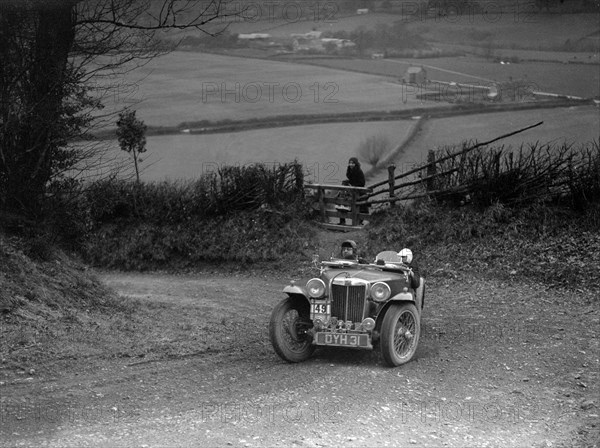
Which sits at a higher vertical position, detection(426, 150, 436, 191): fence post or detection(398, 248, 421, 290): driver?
detection(426, 150, 436, 191): fence post

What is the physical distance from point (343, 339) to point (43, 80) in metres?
6.41

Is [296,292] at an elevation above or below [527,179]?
below

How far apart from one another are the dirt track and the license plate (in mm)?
329

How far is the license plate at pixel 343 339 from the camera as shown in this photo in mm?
11695

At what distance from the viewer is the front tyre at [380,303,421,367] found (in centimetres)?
1177

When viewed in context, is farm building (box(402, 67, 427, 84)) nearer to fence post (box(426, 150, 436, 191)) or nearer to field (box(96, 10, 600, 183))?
field (box(96, 10, 600, 183))

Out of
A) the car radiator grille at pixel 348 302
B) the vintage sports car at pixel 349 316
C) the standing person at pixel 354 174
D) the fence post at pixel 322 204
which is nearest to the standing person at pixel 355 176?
the standing person at pixel 354 174

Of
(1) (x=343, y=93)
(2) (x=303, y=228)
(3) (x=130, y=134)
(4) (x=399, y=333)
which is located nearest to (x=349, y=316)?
(4) (x=399, y=333)

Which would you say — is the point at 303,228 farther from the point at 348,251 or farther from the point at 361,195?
the point at 348,251

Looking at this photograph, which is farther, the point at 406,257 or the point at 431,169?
the point at 431,169

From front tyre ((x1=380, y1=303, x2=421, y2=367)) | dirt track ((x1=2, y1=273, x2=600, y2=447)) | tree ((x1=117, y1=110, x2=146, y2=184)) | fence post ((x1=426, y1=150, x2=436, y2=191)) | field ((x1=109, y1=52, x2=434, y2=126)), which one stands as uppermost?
field ((x1=109, y1=52, x2=434, y2=126))

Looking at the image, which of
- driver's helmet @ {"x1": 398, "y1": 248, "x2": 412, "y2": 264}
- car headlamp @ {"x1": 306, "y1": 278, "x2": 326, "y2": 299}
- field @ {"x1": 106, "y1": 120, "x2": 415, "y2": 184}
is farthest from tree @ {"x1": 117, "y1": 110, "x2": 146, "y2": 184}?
car headlamp @ {"x1": 306, "y1": 278, "x2": 326, "y2": 299}

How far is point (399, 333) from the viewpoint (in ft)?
39.9

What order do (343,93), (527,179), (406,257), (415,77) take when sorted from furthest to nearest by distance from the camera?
1. (343,93)
2. (415,77)
3. (527,179)
4. (406,257)
